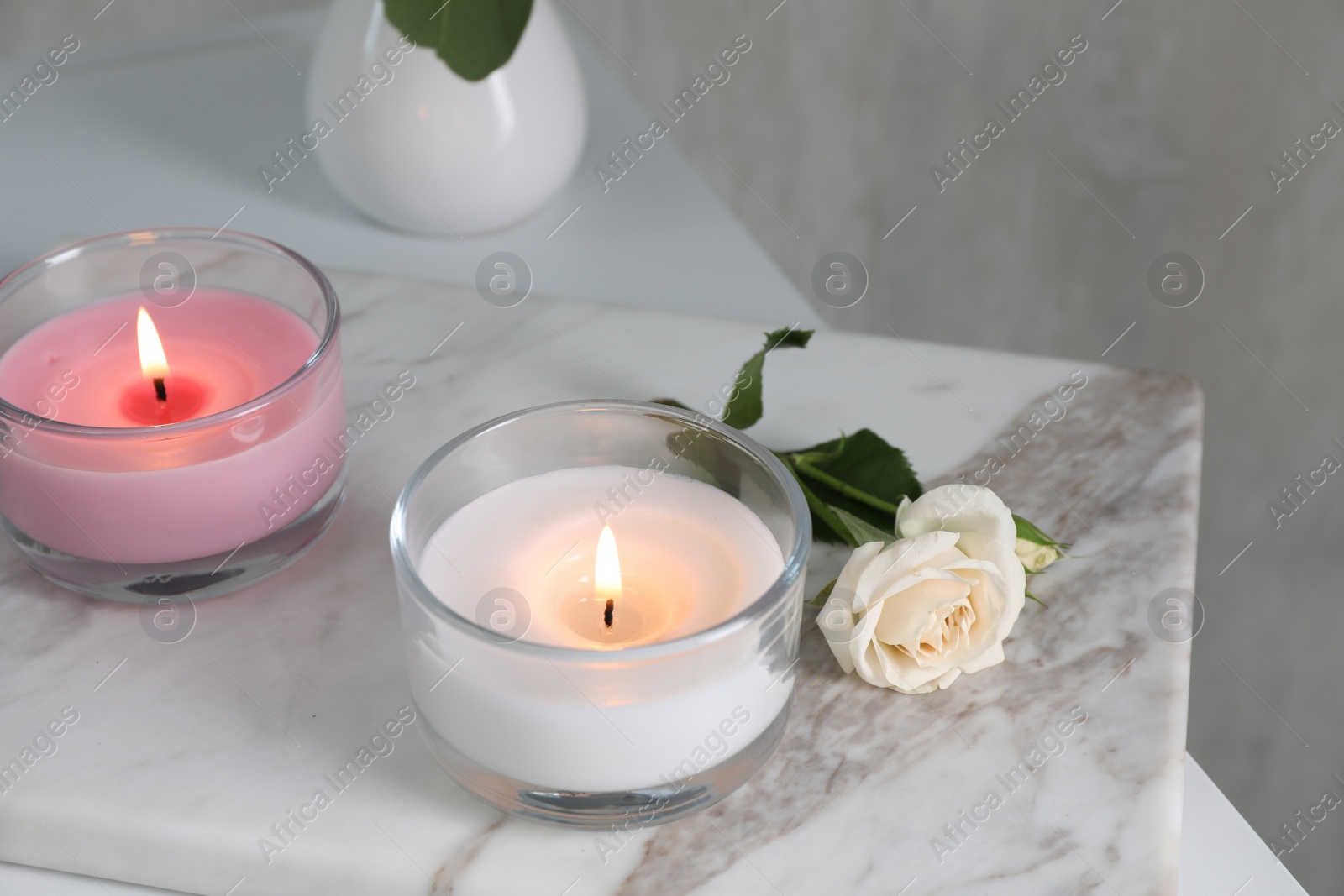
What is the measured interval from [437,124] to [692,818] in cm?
53

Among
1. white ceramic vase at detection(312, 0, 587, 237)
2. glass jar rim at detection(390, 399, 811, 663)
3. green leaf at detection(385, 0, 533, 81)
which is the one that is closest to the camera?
glass jar rim at detection(390, 399, 811, 663)

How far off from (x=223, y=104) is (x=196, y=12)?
52cm

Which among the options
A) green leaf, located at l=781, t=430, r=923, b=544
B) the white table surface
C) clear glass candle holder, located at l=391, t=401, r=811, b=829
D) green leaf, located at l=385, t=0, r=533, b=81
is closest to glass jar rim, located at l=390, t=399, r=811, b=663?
clear glass candle holder, located at l=391, t=401, r=811, b=829

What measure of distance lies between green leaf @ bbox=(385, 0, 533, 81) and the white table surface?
0.72ft

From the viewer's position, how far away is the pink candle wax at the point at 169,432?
533mm

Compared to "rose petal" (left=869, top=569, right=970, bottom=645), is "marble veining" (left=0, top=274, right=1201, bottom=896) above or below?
below

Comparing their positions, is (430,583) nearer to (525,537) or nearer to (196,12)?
(525,537)

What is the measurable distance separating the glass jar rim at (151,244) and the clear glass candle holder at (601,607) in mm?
90

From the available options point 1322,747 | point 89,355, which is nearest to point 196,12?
point 89,355

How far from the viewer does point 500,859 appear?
0.48 meters

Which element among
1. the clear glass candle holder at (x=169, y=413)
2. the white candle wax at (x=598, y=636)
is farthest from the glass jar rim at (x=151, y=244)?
Result: the white candle wax at (x=598, y=636)

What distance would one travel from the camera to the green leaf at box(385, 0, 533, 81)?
0.66 metres

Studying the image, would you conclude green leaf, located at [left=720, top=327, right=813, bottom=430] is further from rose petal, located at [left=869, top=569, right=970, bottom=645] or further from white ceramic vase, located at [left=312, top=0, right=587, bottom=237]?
white ceramic vase, located at [left=312, top=0, right=587, bottom=237]

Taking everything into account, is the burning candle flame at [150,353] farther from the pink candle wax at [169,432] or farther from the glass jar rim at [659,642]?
the glass jar rim at [659,642]
